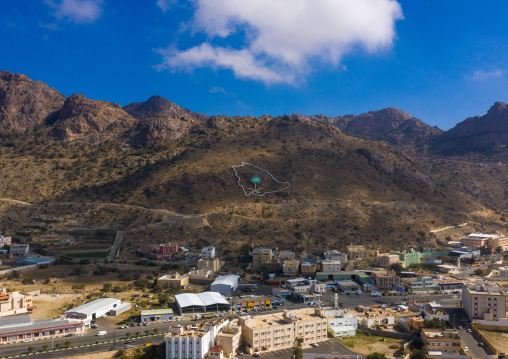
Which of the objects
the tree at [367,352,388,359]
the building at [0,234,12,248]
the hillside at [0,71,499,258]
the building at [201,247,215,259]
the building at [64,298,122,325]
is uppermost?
the hillside at [0,71,499,258]

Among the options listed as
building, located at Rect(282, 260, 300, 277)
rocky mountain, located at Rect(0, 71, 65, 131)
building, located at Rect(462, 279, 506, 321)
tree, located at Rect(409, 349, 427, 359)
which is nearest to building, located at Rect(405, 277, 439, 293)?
building, located at Rect(462, 279, 506, 321)

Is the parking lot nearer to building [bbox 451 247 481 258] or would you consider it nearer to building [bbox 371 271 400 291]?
building [bbox 371 271 400 291]

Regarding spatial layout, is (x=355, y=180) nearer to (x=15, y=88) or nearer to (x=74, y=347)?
(x=74, y=347)

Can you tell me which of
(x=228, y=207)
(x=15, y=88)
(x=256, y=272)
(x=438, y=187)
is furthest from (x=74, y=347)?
(x=15, y=88)

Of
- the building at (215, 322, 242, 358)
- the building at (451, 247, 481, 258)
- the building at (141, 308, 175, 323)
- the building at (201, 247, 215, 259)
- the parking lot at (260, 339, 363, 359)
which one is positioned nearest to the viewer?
the building at (215, 322, 242, 358)

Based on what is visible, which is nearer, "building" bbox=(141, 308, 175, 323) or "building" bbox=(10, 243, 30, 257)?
"building" bbox=(141, 308, 175, 323)

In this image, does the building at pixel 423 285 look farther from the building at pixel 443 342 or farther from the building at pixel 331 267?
the building at pixel 443 342

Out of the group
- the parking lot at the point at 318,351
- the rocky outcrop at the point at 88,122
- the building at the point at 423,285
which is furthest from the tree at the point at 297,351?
the rocky outcrop at the point at 88,122
